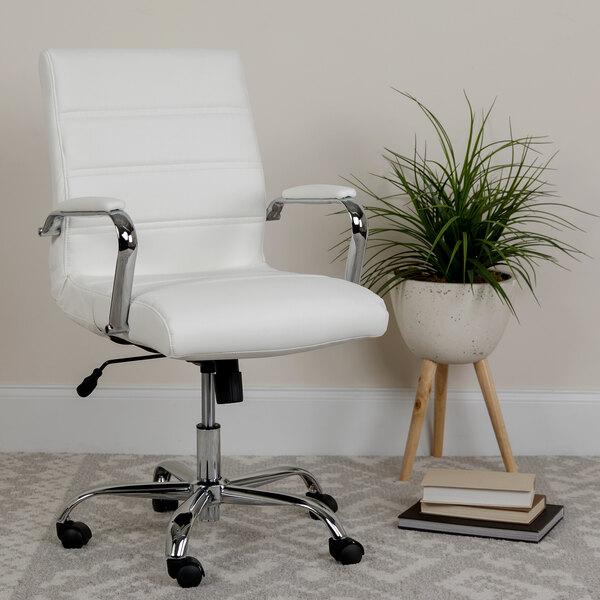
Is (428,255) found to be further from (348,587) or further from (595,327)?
(348,587)

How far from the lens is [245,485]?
210cm

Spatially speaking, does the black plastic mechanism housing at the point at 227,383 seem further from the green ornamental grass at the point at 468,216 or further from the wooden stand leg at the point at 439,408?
the wooden stand leg at the point at 439,408

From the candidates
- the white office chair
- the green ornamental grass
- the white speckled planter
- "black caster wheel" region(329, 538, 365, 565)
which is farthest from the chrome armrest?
the white speckled planter

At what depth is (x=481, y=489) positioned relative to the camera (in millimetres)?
2082

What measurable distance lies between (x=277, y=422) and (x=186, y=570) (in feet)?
3.26

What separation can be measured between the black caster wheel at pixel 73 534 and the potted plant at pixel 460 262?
0.87 meters

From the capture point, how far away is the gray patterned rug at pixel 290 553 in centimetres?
179

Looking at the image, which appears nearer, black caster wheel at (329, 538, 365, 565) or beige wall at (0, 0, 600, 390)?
black caster wheel at (329, 538, 365, 565)

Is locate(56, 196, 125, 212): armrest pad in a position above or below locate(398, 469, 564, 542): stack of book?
above

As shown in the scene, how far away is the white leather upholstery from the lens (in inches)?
71.1

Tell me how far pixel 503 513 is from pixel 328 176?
1.09 m

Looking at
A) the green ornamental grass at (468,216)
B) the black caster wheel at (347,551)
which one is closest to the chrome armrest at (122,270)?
the black caster wheel at (347,551)

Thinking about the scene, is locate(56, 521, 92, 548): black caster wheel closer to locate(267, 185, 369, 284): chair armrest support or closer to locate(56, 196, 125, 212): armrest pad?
locate(56, 196, 125, 212): armrest pad

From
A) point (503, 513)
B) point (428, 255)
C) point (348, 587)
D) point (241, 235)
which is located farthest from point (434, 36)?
point (348, 587)
